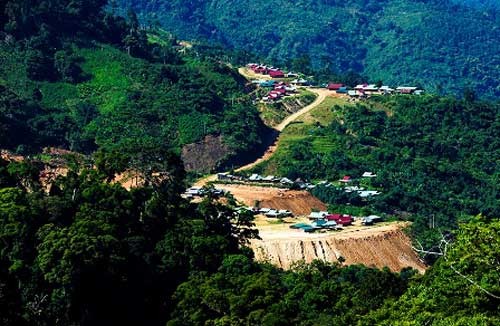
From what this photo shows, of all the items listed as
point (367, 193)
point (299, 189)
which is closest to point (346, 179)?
point (367, 193)

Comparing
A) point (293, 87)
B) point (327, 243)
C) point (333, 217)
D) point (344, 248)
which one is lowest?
point (344, 248)

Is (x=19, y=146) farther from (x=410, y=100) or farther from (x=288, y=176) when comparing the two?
(x=410, y=100)

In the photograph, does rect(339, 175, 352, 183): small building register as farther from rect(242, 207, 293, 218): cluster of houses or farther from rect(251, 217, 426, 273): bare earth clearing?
rect(251, 217, 426, 273): bare earth clearing

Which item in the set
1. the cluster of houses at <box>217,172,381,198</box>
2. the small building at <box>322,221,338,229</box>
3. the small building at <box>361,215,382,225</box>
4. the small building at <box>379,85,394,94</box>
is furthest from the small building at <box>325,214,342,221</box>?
the small building at <box>379,85,394,94</box>

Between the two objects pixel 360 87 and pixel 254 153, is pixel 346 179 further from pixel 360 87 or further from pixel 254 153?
pixel 360 87

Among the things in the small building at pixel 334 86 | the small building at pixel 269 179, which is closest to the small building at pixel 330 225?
the small building at pixel 269 179

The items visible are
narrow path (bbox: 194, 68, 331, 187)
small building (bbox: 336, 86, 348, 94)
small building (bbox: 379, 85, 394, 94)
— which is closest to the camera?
narrow path (bbox: 194, 68, 331, 187)

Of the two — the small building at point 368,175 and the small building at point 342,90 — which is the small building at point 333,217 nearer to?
the small building at point 368,175

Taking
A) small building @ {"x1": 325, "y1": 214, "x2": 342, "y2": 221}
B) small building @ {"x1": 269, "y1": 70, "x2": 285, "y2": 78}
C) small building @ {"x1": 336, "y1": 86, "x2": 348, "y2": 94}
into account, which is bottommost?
small building @ {"x1": 325, "y1": 214, "x2": 342, "y2": 221}
